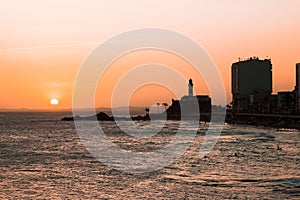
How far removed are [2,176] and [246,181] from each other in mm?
25181

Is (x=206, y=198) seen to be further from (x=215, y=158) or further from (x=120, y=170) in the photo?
(x=215, y=158)

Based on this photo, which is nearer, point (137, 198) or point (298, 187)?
point (137, 198)

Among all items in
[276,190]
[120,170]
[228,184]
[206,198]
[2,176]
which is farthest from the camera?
[120,170]

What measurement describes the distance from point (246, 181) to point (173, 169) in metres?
11.9

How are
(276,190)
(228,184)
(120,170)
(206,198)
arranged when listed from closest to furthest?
(206,198) < (276,190) < (228,184) < (120,170)

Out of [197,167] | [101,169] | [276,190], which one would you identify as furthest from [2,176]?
[276,190]

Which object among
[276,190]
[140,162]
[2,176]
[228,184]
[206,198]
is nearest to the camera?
[206,198]

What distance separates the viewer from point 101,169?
55.1m

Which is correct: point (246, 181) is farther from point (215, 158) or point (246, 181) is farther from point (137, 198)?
point (215, 158)

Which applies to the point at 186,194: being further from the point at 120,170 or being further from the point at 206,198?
the point at 120,170

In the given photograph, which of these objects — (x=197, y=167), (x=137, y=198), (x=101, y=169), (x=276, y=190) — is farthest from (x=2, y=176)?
(x=276, y=190)

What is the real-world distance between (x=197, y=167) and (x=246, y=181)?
38.4 feet

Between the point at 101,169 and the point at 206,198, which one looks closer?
the point at 206,198

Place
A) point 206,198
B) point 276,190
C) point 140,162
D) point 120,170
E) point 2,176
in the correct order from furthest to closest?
1. point 140,162
2. point 120,170
3. point 2,176
4. point 276,190
5. point 206,198
